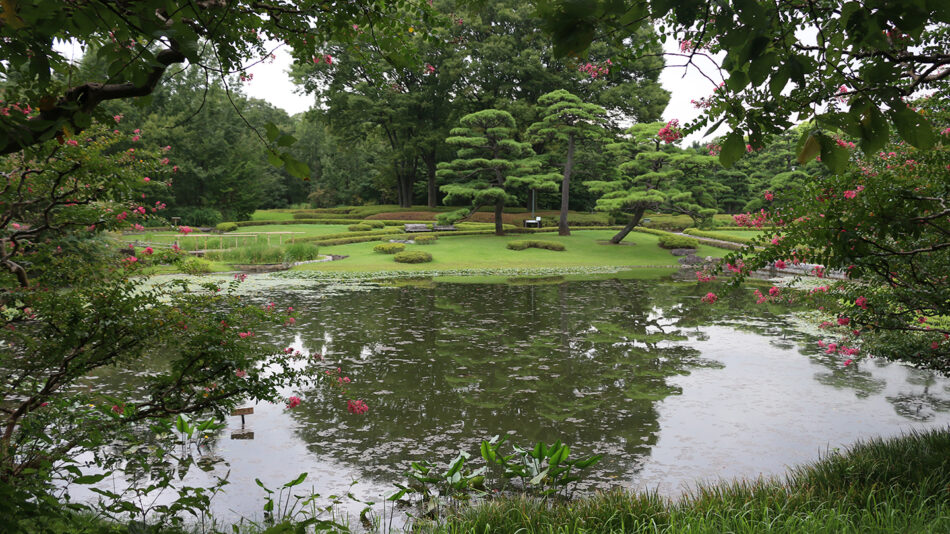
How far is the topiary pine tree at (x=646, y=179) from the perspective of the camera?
24328 millimetres

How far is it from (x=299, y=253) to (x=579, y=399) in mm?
16086

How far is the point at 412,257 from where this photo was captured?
2123 cm

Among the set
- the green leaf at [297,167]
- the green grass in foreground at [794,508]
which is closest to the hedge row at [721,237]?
the green grass in foreground at [794,508]

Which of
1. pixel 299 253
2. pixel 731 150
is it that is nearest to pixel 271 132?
pixel 731 150

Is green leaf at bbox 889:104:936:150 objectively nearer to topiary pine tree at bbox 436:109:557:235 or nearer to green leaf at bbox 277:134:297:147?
green leaf at bbox 277:134:297:147

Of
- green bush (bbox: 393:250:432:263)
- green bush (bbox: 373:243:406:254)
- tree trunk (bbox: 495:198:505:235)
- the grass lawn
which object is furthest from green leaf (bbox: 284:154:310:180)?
tree trunk (bbox: 495:198:505:235)

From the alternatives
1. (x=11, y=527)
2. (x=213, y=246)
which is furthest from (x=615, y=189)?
(x=11, y=527)

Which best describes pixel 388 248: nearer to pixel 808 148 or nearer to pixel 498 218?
pixel 498 218

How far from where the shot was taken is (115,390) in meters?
7.32

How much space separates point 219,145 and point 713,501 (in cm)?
4228

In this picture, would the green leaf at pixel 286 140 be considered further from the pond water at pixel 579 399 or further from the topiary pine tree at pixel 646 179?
the topiary pine tree at pixel 646 179

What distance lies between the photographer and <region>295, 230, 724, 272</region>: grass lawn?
20.8 meters

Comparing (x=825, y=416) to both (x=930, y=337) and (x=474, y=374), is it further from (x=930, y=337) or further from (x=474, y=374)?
(x=474, y=374)

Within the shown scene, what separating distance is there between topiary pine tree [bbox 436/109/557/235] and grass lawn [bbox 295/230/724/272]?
2104mm
